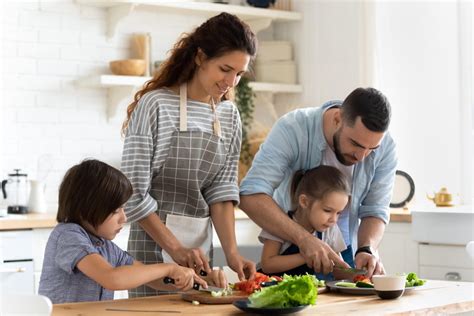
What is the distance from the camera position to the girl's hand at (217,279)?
258 centimetres

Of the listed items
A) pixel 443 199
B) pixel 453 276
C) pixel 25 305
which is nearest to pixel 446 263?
pixel 453 276

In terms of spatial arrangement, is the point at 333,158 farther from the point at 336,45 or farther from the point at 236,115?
the point at 336,45

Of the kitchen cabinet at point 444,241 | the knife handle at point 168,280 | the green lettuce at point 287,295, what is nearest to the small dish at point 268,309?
the green lettuce at point 287,295

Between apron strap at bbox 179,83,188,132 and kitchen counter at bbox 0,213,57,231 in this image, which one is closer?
apron strap at bbox 179,83,188,132

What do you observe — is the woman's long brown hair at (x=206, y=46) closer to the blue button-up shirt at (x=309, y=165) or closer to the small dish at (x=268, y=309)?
the blue button-up shirt at (x=309, y=165)

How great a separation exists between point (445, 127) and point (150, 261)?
9.67 ft

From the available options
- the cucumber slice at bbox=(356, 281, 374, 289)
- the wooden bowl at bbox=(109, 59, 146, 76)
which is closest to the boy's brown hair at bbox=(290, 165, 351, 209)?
the cucumber slice at bbox=(356, 281, 374, 289)

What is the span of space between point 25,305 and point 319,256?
3.94ft

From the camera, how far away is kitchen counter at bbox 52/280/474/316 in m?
2.29

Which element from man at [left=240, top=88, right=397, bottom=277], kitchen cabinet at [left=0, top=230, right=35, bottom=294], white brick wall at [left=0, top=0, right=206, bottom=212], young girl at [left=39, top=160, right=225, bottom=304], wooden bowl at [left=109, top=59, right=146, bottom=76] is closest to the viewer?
young girl at [left=39, top=160, right=225, bottom=304]

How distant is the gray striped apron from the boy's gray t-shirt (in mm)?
351

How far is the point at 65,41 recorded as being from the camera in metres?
5.33

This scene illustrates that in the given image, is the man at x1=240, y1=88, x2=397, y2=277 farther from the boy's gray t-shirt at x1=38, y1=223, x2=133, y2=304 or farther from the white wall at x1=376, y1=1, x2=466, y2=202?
the white wall at x1=376, y1=1, x2=466, y2=202

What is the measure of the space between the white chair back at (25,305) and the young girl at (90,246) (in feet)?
1.63
